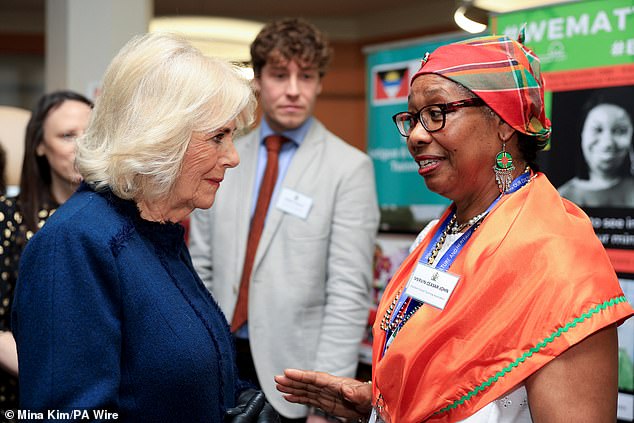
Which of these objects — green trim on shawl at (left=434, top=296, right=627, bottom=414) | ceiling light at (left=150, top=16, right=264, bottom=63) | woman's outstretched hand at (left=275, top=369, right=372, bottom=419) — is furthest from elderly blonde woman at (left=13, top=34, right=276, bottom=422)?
ceiling light at (left=150, top=16, right=264, bottom=63)

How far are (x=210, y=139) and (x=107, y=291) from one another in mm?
398

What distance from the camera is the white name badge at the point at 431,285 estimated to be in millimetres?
1455

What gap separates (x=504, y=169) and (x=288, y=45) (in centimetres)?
130

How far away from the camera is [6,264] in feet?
7.46

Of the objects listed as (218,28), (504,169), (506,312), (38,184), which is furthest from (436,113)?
(218,28)

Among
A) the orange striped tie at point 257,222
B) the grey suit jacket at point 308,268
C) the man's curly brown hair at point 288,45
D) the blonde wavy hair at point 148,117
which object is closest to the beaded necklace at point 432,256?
the blonde wavy hair at point 148,117

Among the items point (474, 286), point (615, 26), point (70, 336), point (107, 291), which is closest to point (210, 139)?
point (107, 291)

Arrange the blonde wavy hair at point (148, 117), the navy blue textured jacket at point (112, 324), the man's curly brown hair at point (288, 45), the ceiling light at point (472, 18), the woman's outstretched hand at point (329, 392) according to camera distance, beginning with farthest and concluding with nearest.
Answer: the ceiling light at point (472, 18), the man's curly brown hair at point (288, 45), the woman's outstretched hand at point (329, 392), the blonde wavy hair at point (148, 117), the navy blue textured jacket at point (112, 324)

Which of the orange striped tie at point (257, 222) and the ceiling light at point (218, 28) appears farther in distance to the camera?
the ceiling light at point (218, 28)

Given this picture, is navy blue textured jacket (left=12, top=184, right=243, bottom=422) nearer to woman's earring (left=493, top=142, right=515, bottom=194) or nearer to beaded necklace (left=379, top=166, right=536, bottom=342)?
beaded necklace (left=379, top=166, right=536, bottom=342)

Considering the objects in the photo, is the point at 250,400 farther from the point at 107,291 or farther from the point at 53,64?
the point at 53,64

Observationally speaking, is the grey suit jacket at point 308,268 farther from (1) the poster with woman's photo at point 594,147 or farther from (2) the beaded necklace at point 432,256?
Result: (2) the beaded necklace at point 432,256

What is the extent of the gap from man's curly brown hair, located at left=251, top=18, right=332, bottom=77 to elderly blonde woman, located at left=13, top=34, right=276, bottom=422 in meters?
1.04

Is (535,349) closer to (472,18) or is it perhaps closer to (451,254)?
(451,254)
